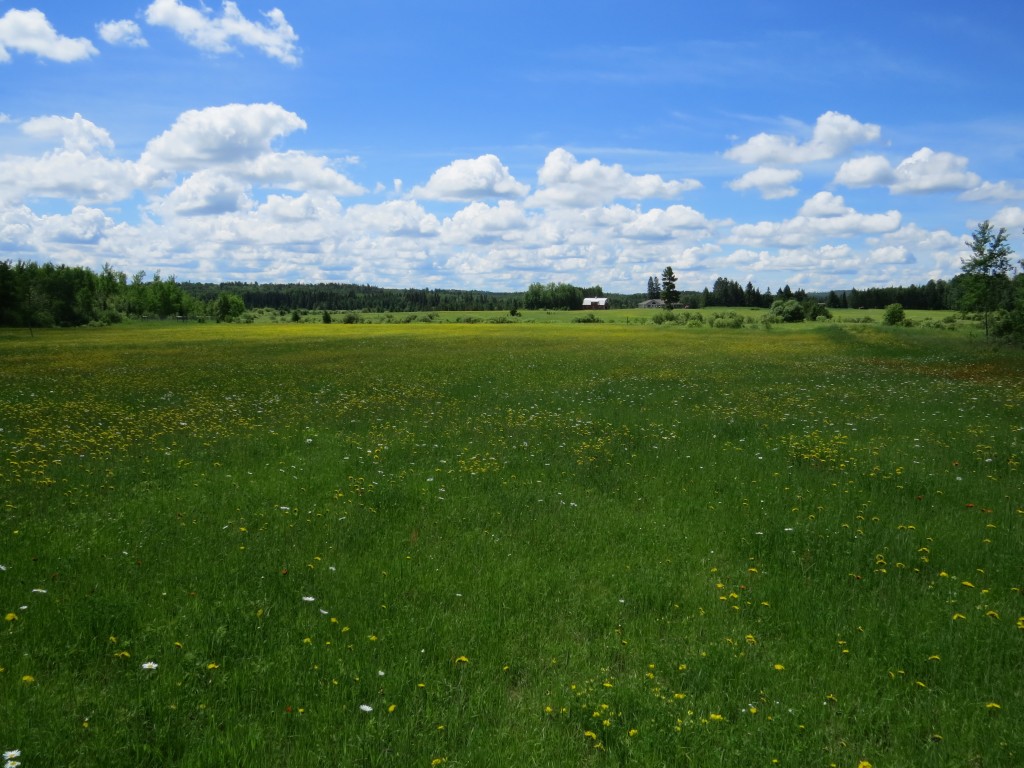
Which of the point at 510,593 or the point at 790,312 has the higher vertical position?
the point at 790,312

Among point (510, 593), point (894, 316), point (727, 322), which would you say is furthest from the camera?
point (727, 322)

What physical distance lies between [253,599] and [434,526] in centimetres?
307

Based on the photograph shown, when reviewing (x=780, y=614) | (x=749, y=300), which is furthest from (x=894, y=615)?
(x=749, y=300)

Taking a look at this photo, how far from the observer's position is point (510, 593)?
24.5ft

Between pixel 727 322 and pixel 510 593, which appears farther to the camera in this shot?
pixel 727 322

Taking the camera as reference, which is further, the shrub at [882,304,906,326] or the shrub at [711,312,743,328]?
the shrub at [711,312,743,328]

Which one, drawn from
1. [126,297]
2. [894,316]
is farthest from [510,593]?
[126,297]

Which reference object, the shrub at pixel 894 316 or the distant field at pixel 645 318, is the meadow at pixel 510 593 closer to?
the shrub at pixel 894 316

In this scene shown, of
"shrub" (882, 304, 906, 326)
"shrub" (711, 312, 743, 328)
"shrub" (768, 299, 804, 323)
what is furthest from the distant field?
"shrub" (882, 304, 906, 326)

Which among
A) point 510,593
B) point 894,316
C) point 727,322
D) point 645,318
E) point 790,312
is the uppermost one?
point 790,312

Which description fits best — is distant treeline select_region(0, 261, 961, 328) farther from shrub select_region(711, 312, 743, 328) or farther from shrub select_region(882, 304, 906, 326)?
shrub select_region(711, 312, 743, 328)

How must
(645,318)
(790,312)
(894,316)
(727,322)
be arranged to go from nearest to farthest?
(894,316), (727,322), (790,312), (645,318)

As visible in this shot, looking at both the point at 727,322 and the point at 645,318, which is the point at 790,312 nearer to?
the point at 727,322

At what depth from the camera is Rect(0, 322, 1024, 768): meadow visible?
5.06 m
